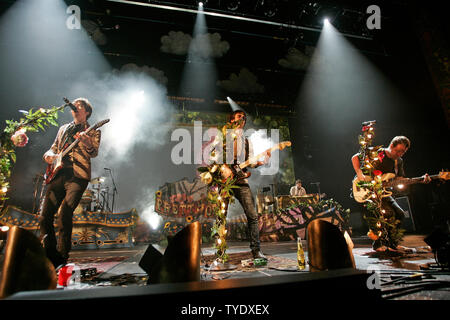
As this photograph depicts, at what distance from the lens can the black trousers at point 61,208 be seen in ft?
9.90

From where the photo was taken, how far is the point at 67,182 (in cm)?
328

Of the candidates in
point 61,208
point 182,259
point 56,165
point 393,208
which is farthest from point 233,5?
point 182,259

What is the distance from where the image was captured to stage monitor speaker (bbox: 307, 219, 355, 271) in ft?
3.60

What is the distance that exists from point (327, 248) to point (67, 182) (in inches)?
147

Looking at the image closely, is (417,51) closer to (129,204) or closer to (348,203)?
(348,203)

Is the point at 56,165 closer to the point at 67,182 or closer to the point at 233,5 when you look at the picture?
the point at 67,182

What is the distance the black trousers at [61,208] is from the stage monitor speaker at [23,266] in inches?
97.1

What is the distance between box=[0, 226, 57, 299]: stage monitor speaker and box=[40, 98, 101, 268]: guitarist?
2.32 m

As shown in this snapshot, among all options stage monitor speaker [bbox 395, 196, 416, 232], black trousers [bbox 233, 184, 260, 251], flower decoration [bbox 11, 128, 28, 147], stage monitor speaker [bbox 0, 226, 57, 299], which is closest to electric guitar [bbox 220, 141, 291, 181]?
black trousers [bbox 233, 184, 260, 251]

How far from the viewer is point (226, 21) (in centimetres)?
882

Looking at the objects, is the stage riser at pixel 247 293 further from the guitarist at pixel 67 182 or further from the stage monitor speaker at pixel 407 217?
the stage monitor speaker at pixel 407 217

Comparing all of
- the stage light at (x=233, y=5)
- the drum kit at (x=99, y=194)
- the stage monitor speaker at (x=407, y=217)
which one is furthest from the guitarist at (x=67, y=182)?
the stage monitor speaker at (x=407, y=217)
